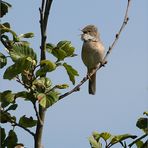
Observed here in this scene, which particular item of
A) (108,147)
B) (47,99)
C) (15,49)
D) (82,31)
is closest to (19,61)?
(15,49)

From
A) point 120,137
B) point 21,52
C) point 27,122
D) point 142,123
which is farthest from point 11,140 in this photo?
point 142,123

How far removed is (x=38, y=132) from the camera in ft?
7.10

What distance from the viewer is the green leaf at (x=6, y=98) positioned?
2392 millimetres

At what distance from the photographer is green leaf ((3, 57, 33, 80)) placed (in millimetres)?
2340

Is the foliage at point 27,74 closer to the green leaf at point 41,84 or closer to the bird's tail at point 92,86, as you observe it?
the green leaf at point 41,84

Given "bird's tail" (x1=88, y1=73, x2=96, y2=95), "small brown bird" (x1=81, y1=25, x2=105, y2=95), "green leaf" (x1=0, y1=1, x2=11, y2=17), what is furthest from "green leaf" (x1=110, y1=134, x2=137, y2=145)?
"bird's tail" (x1=88, y1=73, x2=96, y2=95)

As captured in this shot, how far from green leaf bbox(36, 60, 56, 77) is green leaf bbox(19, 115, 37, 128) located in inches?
13.8

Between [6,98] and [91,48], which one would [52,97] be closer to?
[6,98]

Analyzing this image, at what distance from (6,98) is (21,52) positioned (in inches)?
10.6

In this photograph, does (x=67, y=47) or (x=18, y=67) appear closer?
(x=18, y=67)

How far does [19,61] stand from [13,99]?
0.22 metres

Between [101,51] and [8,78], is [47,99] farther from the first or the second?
[101,51]

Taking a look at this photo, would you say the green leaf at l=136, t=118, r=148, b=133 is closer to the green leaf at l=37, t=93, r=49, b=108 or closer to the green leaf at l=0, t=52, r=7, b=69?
the green leaf at l=37, t=93, r=49, b=108

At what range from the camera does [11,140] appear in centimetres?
245
